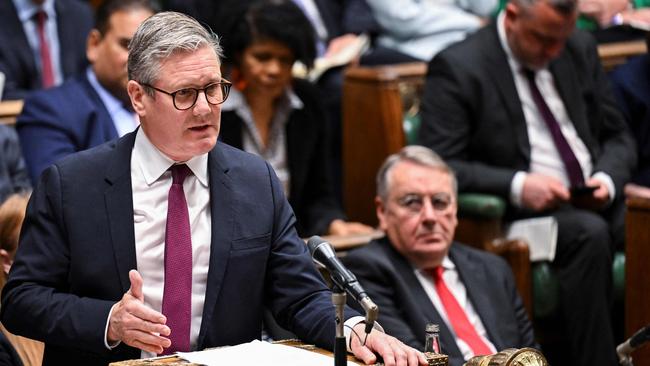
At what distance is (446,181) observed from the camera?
3.47 m

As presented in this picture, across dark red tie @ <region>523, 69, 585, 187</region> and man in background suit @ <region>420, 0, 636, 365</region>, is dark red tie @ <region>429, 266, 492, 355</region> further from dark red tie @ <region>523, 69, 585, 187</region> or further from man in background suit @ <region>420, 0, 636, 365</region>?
dark red tie @ <region>523, 69, 585, 187</region>

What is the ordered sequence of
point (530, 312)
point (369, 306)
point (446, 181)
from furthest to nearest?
point (530, 312)
point (446, 181)
point (369, 306)

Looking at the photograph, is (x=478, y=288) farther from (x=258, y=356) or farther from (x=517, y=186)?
(x=258, y=356)

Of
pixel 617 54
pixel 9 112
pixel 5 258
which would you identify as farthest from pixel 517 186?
pixel 5 258

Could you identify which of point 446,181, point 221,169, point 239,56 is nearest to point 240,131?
point 239,56

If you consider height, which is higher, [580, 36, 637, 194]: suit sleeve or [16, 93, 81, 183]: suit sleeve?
[16, 93, 81, 183]: suit sleeve

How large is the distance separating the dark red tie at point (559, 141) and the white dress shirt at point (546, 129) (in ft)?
0.05

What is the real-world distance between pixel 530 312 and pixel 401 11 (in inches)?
61.7

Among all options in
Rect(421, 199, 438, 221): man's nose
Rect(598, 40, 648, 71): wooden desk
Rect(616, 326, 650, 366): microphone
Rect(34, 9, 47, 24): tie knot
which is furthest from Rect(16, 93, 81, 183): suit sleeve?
Rect(598, 40, 648, 71): wooden desk

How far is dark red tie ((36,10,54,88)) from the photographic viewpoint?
14.6 ft

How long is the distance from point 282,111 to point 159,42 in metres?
1.92

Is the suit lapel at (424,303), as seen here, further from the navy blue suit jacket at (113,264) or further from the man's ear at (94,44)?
the man's ear at (94,44)

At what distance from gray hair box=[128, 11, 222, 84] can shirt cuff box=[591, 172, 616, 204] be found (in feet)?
7.21

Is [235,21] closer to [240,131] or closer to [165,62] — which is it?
[240,131]
